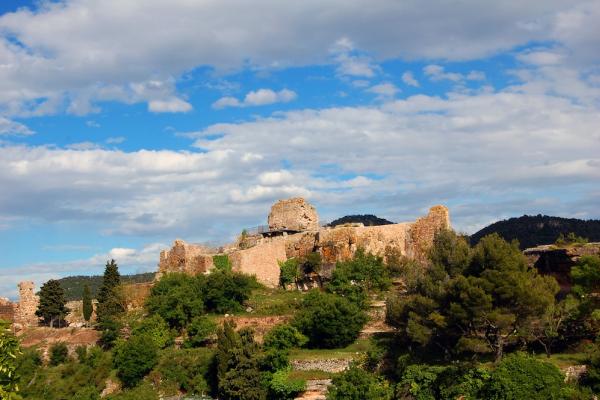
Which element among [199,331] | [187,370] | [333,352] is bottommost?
[187,370]

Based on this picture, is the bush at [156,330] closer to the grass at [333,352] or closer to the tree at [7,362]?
the grass at [333,352]

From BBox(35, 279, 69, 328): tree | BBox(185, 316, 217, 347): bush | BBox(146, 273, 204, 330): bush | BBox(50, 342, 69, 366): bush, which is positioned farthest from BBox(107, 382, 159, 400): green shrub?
BBox(35, 279, 69, 328): tree

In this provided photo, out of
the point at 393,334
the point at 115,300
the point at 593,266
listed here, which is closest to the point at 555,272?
the point at 593,266

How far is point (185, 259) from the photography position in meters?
37.7

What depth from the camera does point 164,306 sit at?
102 feet

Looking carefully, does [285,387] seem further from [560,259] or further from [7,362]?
[7,362]

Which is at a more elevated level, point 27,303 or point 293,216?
point 293,216

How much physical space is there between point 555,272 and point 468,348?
7508 mm

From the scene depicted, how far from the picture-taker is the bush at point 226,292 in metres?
32.2

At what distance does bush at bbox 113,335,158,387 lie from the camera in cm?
2786

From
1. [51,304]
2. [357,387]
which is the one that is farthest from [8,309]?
[357,387]

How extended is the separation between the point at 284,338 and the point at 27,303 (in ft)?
63.6

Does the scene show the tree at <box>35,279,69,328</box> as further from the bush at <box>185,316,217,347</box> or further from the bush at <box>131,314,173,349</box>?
the bush at <box>185,316,217,347</box>

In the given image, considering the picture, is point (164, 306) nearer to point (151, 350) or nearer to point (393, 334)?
point (151, 350)
